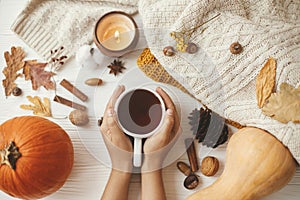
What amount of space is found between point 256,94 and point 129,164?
320 millimetres

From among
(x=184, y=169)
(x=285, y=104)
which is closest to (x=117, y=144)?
(x=184, y=169)

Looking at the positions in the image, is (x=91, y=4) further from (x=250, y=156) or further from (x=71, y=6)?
(x=250, y=156)

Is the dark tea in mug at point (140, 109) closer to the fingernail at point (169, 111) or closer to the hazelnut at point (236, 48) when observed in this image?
the fingernail at point (169, 111)

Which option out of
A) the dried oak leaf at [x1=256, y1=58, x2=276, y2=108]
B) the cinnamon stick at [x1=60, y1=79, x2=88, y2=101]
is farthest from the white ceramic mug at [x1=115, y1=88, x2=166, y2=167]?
the dried oak leaf at [x1=256, y1=58, x2=276, y2=108]

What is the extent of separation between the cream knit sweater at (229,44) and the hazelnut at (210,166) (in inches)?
4.1

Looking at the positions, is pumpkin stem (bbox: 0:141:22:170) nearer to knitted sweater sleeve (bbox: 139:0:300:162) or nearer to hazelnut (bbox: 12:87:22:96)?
hazelnut (bbox: 12:87:22:96)

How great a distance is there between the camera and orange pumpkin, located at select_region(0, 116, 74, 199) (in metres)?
0.88

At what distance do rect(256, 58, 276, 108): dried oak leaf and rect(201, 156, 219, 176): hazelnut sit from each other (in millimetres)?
162

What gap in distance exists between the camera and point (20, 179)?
0.89 metres

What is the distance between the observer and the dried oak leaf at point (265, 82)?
89 cm

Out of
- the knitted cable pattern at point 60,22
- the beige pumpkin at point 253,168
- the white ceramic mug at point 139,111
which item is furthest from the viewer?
the knitted cable pattern at point 60,22

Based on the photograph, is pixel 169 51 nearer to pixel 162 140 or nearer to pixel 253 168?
pixel 162 140

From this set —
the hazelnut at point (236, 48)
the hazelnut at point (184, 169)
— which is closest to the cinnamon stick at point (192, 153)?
the hazelnut at point (184, 169)

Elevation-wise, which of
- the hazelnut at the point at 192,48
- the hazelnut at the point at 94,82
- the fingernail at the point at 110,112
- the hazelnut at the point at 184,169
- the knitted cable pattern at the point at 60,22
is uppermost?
the knitted cable pattern at the point at 60,22
